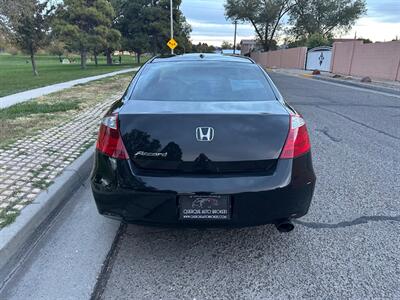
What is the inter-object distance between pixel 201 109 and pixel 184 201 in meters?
0.72

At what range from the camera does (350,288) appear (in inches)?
97.0

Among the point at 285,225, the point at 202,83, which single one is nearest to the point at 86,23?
the point at 202,83

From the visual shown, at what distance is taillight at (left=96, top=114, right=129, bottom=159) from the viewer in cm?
258

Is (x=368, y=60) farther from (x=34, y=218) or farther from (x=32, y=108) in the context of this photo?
(x=34, y=218)

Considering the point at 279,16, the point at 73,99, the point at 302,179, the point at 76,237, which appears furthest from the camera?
the point at 279,16

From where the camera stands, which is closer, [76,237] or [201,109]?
[201,109]

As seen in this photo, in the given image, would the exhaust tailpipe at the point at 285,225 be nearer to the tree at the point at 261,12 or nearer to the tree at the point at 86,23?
the tree at the point at 86,23

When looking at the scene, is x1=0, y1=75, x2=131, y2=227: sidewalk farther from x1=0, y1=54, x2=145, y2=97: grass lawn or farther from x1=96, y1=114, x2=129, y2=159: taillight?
x1=0, y1=54, x2=145, y2=97: grass lawn

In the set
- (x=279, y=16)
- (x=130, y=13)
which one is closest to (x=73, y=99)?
(x=130, y=13)

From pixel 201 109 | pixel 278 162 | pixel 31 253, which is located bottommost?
pixel 31 253

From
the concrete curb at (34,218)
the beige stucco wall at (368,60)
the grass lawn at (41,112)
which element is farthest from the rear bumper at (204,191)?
the beige stucco wall at (368,60)

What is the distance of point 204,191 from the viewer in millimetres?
2451

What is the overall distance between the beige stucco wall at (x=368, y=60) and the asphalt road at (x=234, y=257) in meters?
17.3

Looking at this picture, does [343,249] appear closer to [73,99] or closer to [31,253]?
[31,253]
